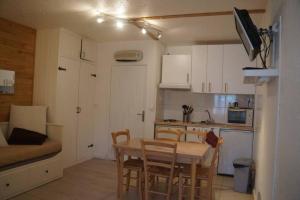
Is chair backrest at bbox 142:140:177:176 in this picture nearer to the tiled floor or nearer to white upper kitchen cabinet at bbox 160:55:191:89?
the tiled floor

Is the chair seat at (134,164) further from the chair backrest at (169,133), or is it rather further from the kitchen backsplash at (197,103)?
the kitchen backsplash at (197,103)

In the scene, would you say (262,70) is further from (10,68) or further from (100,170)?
(10,68)

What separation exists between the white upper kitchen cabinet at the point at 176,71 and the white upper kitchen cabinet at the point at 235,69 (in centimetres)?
67

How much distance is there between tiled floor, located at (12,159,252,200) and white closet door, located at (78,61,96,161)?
1.76 ft

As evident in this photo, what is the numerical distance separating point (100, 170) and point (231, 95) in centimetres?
278

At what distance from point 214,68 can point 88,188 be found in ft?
9.61

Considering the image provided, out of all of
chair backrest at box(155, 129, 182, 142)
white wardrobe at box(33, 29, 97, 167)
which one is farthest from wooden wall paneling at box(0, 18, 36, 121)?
chair backrest at box(155, 129, 182, 142)

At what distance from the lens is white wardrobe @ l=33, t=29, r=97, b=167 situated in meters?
4.07

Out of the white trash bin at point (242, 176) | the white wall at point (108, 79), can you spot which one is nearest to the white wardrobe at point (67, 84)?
the white wall at point (108, 79)

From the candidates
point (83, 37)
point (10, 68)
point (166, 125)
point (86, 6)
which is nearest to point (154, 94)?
point (166, 125)

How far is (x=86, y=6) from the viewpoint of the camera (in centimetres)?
309

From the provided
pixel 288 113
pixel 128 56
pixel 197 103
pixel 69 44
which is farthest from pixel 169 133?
pixel 69 44

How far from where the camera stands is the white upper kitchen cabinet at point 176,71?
458 cm

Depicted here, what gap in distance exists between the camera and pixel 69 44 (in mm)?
4250
